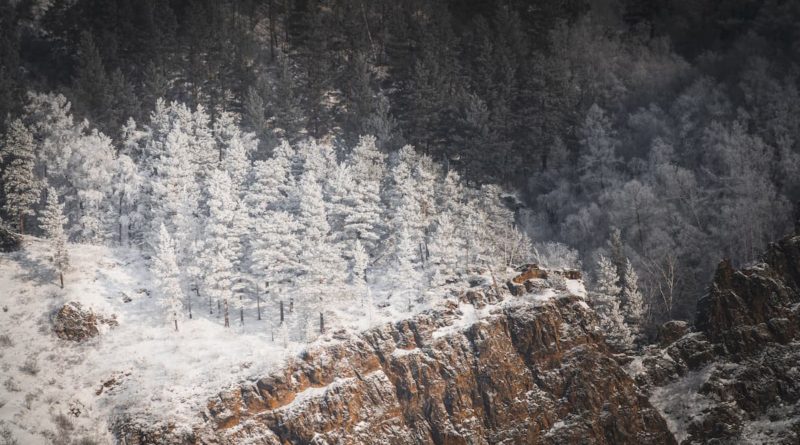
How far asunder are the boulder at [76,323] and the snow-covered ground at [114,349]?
625 millimetres

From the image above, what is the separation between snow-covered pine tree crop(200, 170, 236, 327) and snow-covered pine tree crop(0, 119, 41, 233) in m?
18.9

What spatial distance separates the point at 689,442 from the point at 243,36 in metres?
69.3

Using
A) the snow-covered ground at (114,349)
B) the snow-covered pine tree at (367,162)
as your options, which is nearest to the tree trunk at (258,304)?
the snow-covered ground at (114,349)

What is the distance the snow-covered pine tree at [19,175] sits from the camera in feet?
229

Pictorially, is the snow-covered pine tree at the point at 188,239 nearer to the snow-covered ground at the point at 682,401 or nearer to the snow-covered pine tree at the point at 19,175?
the snow-covered pine tree at the point at 19,175

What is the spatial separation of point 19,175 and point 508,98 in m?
54.0

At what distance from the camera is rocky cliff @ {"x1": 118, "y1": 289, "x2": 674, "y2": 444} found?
54.2 meters

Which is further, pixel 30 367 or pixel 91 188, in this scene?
pixel 91 188

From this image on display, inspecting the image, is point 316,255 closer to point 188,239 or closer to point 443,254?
point 443,254

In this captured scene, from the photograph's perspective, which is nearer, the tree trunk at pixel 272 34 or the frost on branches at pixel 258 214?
the frost on branches at pixel 258 214

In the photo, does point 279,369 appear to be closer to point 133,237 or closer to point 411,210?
point 411,210

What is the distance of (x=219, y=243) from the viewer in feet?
207

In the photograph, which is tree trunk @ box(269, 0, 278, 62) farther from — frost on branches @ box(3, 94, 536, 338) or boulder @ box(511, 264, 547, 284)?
boulder @ box(511, 264, 547, 284)

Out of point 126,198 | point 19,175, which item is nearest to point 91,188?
point 126,198
